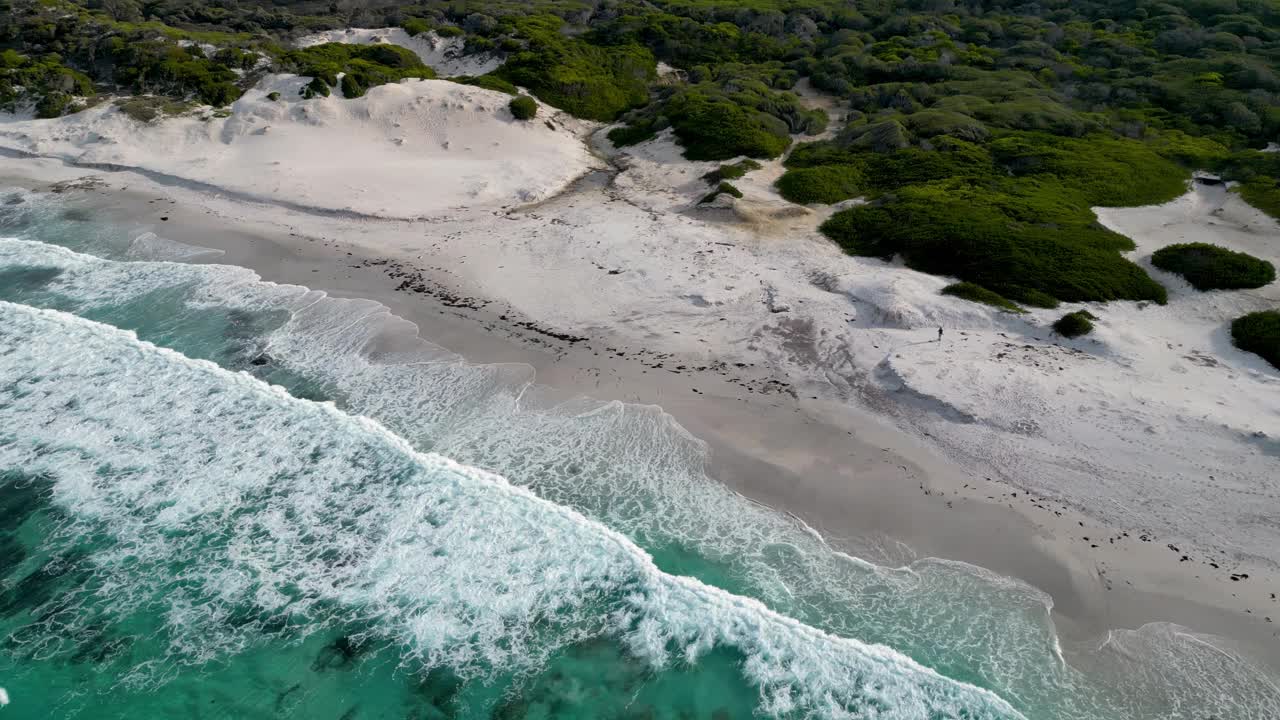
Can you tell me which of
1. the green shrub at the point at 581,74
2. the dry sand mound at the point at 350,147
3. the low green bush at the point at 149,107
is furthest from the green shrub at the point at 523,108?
the low green bush at the point at 149,107

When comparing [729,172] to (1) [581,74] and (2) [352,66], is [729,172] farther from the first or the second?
(2) [352,66]

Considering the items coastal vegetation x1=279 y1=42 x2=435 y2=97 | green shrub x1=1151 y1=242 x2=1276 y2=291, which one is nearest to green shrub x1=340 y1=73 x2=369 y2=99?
coastal vegetation x1=279 y1=42 x2=435 y2=97

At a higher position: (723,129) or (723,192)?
(723,129)

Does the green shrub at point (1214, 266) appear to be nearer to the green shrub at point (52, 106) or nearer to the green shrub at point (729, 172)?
the green shrub at point (729, 172)

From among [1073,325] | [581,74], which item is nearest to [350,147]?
[581,74]

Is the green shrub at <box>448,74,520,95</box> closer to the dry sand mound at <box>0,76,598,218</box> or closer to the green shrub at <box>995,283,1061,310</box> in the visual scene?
the dry sand mound at <box>0,76,598,218</box>
